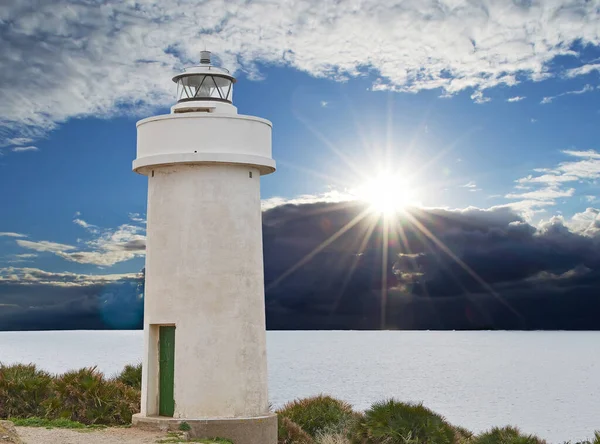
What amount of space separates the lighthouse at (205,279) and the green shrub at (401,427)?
3.06 m

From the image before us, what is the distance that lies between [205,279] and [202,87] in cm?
391

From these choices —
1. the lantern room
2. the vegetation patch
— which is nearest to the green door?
the vegetation patch

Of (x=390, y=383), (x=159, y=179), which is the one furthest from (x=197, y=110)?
(x=390, y=383)

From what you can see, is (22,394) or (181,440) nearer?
(181,440)

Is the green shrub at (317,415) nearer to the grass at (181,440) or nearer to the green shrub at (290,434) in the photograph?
the green shrub at (290,434)

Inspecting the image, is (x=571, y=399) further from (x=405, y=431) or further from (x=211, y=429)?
(x=211, y=429)

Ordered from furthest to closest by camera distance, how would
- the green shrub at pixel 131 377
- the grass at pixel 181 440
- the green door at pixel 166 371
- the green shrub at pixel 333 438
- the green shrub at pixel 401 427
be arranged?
the green shrub at pixel 131 377 → the green shrub at pixel 333 438 → the green shrub at pixel 401 427 → the green door at pixel 166 371 → the grass at pixel 181 440

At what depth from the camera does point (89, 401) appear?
1712 centimetres

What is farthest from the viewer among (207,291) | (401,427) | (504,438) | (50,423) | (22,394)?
(504,438)

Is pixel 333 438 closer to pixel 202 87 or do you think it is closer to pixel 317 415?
pixel 317 415

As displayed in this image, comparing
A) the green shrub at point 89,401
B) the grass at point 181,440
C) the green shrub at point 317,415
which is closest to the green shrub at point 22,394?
the green shrub at point 89,401

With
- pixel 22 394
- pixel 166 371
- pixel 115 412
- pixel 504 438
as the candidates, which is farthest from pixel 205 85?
pixel 504 438

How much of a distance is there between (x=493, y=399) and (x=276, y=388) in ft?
51.7

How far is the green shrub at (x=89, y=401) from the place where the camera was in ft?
55.1
